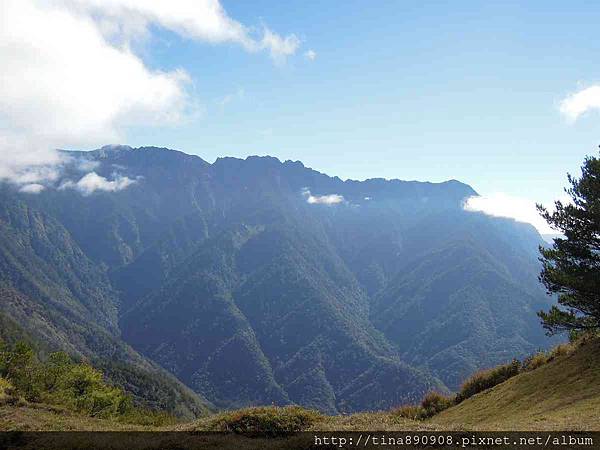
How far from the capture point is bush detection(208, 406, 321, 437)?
55.3 ft

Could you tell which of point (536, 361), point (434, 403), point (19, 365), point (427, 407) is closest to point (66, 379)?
point (19, 365)

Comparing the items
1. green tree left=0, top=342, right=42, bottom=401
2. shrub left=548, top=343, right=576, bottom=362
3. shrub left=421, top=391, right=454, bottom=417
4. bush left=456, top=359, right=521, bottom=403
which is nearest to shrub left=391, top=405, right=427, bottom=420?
shrub left=421, top=391, right=454, bottom=417

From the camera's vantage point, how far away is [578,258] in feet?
87.6

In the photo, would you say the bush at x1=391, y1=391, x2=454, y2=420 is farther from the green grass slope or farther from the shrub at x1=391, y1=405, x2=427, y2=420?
the green grass slope

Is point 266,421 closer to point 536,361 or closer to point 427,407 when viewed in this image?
point 427,407

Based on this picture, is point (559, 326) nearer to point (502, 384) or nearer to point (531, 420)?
point (502, 384)

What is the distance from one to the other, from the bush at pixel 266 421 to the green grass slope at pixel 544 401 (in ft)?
16.4

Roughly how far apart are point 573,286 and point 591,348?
10.8 ft

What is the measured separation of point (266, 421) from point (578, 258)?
20364mm

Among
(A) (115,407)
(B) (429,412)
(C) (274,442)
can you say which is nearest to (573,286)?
(B) (429,412)

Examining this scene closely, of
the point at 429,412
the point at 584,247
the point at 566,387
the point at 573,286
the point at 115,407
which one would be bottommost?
the point at 115,407

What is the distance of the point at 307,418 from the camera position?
1811 cm

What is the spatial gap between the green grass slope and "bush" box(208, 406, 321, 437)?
5008 mm

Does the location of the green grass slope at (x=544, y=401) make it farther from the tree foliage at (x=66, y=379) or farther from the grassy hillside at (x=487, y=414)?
the tree foliage at (x=66, y=379)
